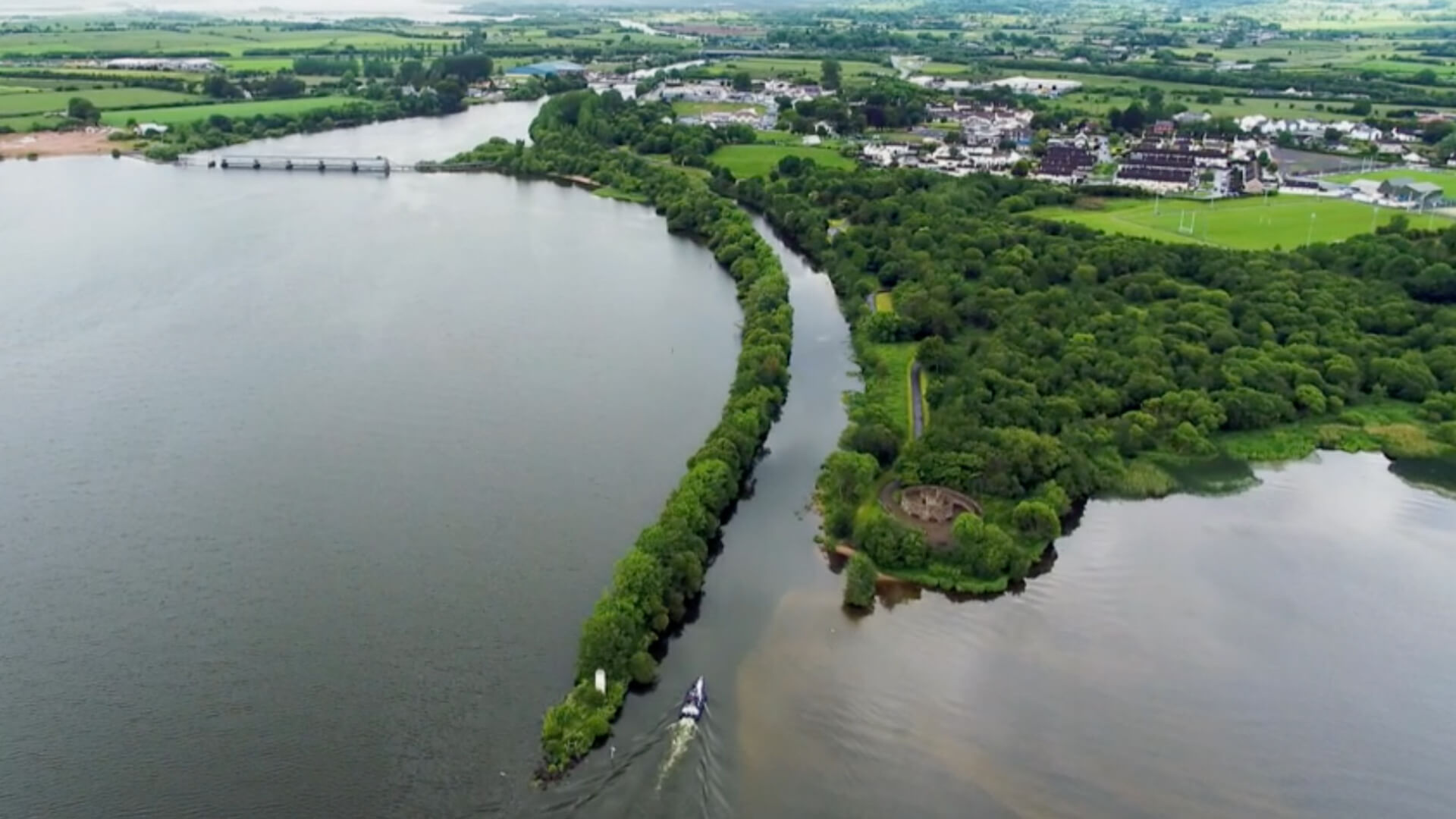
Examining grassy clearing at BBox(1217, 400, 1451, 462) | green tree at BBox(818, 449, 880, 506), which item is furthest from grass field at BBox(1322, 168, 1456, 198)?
green tree at BBox(818, 449, 880, 506)

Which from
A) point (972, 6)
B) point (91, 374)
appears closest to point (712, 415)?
point (91, 374)

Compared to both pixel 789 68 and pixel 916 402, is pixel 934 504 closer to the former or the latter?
pixel 916 402

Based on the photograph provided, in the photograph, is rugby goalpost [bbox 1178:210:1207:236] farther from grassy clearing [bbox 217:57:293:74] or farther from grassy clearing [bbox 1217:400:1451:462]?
grassy clearing [bbox 217:57:293:74]

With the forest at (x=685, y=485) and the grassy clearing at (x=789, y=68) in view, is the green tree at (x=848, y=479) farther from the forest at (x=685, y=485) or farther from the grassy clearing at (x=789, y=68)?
the grassy clearing at (x=789, y=68)

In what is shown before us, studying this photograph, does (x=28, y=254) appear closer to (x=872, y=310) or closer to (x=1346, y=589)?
(x=872, y=310)

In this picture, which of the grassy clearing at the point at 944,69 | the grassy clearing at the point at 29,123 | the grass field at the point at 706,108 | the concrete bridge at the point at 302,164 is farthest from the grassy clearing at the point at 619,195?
the grassy clearing at the point at 944,69

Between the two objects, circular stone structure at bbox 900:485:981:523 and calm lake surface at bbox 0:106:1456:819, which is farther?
circular stone structure at bbox 900:485:981:523
